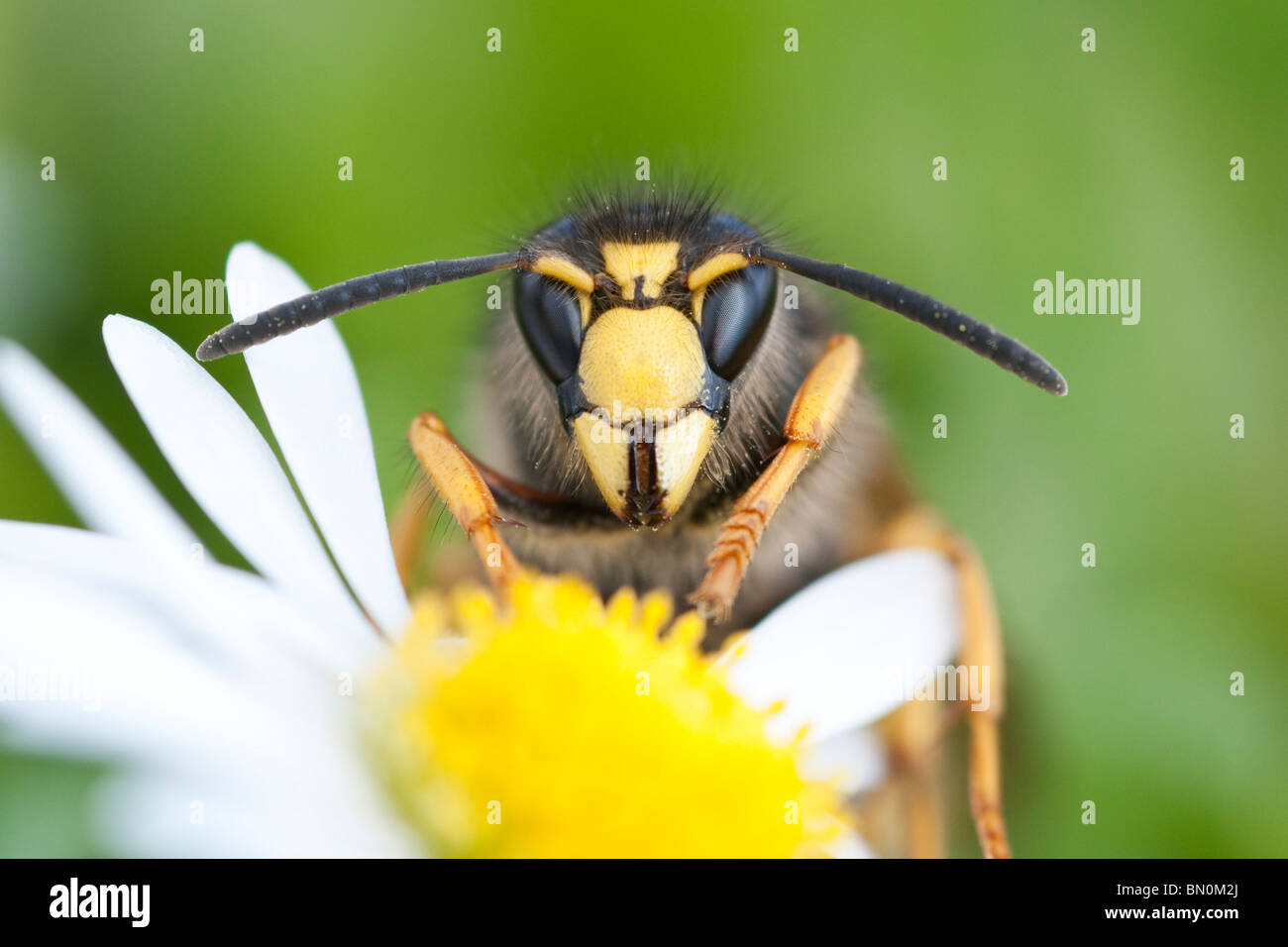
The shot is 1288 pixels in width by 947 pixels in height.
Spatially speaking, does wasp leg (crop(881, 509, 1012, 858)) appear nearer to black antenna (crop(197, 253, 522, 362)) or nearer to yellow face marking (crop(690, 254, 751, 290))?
yellow face marking (crop(690, 254, 751, 290))

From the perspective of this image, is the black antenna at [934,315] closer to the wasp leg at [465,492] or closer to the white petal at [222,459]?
the wasp leg at [465,492]

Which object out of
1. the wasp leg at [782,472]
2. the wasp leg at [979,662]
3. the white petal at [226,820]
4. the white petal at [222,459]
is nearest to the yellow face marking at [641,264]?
the wasp leg at [782,472]

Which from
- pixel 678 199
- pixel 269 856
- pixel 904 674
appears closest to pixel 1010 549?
pixel 904 674

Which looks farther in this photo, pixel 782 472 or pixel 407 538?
pixel 407 538

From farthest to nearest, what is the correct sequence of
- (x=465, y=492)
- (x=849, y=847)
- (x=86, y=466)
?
(x=849, y=847), (x=465, y=492), (x=86, y=466)

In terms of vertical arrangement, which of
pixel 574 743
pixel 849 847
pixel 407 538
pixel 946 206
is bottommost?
pixel 849 847

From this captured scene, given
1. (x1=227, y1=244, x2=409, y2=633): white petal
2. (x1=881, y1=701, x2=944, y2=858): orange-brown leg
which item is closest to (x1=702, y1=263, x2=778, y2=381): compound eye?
(x1=227, y1=244, x2=409, y2=633): white petal

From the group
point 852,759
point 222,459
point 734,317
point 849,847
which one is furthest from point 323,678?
point 852,759

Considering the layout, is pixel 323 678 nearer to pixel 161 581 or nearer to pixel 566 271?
pixel 161 581
